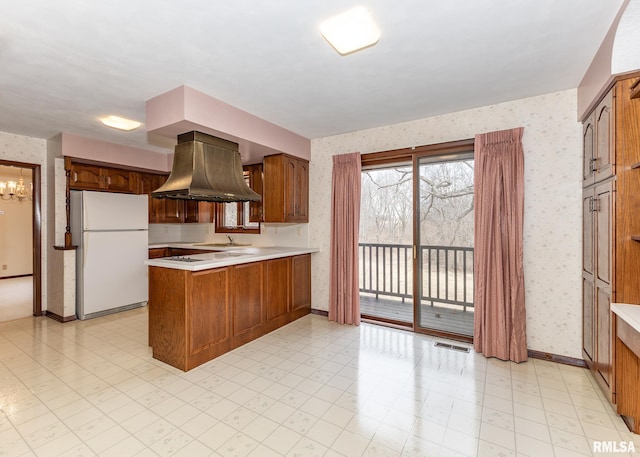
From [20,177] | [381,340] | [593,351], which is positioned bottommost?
[381,340]

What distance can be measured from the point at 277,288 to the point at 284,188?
133cm

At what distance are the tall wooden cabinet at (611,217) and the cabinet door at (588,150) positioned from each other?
16 mm

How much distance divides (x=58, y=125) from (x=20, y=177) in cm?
457

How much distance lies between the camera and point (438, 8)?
1747mm

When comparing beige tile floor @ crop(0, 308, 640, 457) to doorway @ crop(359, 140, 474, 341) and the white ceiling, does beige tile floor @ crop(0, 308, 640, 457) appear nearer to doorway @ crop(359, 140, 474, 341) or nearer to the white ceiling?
doorway @ crop(359, 140, 474, 341)

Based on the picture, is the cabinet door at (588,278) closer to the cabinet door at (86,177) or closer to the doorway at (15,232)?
the cabinet door at (86,177)

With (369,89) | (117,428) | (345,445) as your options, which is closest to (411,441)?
(345,445)

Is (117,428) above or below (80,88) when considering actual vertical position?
below

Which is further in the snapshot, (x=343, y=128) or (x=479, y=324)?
(x=343, y=128)

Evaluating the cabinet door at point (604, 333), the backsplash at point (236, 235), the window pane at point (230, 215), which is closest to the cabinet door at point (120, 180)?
the backsplash at point (236, 235)

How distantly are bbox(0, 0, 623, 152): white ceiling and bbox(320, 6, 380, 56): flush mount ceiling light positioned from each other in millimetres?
60

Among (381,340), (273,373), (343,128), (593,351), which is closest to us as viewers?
(593,351)

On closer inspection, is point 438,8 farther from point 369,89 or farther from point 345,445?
point 345,445

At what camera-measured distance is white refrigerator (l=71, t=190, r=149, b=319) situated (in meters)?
4.12
